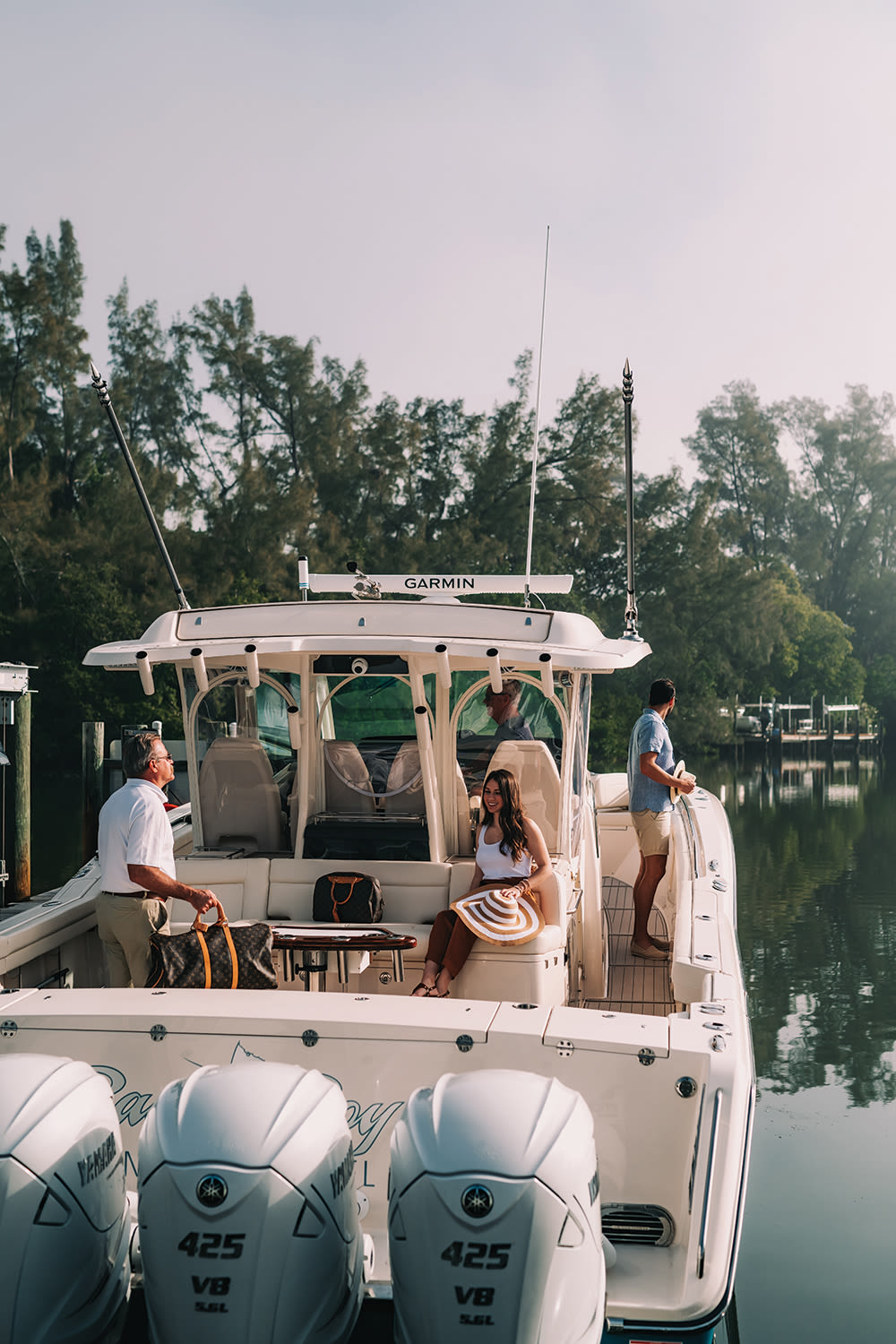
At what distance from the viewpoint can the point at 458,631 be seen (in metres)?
5.79

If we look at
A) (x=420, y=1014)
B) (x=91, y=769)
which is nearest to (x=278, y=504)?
(x=91, y=769)

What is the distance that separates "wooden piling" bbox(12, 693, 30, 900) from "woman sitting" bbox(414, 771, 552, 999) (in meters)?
8.75

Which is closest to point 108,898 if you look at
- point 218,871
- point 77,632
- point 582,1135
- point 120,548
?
point 218,871

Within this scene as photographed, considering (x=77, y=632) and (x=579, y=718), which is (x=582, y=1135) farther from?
(x=77, y=632)

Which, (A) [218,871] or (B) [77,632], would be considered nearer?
(A) [218,871]

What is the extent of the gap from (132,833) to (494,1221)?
8.59 ft

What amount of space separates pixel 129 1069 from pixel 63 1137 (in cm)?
97

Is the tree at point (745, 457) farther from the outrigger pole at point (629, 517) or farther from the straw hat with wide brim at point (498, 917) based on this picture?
the straw hat with wide brim at point (498, 917)

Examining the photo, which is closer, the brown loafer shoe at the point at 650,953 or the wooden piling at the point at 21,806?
the brown loafer shoe at the point at 650,953

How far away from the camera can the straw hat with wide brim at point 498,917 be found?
5375 millimetres

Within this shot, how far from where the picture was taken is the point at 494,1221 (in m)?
3.14

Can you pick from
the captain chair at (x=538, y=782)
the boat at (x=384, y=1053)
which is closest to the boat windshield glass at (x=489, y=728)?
the boat at (x=384, y=1053)

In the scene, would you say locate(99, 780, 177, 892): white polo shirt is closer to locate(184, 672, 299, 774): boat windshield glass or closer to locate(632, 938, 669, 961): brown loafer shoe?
locate(184, 672, 299, 774): boat windshield glass

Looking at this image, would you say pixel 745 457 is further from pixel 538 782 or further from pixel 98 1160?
pixel 98 1160
